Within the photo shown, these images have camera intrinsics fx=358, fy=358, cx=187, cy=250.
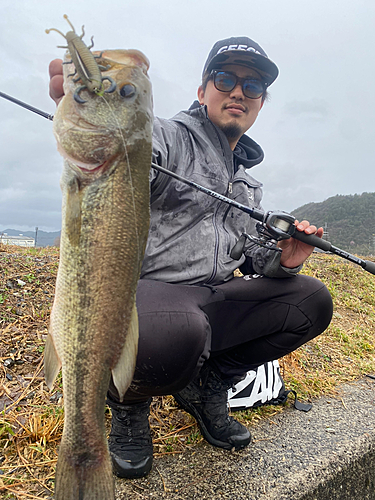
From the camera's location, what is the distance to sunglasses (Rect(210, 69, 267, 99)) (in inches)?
120

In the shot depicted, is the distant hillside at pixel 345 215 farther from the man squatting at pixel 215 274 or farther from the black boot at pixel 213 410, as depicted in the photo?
the black boot at pixel 213 410

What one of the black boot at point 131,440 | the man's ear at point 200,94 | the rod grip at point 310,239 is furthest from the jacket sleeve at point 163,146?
the black boot at point 131,440

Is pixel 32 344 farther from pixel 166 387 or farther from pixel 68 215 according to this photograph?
pixel 68 215

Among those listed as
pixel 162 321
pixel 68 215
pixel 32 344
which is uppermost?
pixel 68 215

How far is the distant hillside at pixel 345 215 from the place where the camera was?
3083 inches

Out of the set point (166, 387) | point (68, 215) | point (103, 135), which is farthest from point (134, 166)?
point (166, 387)

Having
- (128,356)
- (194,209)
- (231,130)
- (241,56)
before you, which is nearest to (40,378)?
(128,356)

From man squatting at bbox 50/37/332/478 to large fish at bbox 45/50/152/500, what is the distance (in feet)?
1.92

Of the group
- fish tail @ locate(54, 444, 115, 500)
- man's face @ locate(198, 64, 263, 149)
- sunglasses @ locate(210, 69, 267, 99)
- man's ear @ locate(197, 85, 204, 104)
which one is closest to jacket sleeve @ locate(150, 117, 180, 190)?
man's face @ locate(198, 64, 263, 149)

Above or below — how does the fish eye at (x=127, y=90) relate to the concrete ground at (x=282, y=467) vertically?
above

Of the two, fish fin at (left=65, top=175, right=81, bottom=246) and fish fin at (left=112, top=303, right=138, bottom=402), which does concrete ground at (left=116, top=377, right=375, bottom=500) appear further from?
fish fin at (left=65, top=175, right=81, bottom=246)

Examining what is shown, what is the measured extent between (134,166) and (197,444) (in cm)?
219

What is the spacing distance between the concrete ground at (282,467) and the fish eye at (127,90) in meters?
2.18

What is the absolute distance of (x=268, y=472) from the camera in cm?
242
